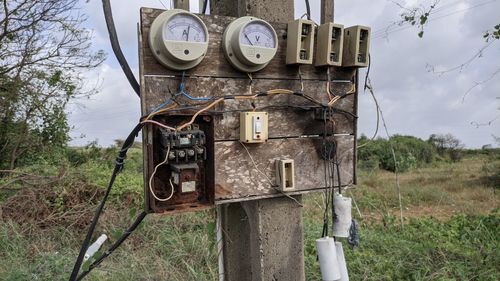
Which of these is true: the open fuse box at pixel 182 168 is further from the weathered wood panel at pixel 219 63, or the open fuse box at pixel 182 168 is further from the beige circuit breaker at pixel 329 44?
the beige circuit breaker at pixel 329 44

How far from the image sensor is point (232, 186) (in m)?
1.39

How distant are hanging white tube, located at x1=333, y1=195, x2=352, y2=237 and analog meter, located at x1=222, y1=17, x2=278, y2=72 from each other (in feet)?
1.90

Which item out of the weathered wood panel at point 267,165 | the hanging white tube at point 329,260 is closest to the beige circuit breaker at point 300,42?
the weathered wood panel at point 267,165

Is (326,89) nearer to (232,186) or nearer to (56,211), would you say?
(232,186)

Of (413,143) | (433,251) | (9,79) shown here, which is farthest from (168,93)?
(413,143)

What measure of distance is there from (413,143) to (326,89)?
48.8ft

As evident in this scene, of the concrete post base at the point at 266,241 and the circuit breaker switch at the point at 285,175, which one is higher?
the circuit breaker switch at the point at 285,175

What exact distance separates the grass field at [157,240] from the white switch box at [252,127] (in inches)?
23.1

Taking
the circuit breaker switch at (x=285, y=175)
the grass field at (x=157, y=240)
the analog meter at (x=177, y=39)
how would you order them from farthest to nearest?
the grass field at (x=157, y=240)
the circuit breaker switch at (x=285, y=175)
the analog meter at (x=177, y=39)

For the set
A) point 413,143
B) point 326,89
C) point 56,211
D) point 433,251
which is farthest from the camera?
point 413,143

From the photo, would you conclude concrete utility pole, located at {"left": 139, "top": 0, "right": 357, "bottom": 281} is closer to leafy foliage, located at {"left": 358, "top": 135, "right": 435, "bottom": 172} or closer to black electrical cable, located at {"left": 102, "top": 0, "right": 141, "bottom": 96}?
black electrical cable, located at {"left": 102, "top": 0, "right": 141, "bottom": 96}

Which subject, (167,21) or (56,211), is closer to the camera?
(167,21)

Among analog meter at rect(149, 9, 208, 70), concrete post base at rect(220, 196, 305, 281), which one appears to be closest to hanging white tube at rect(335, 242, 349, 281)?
concrete post base at rect(220, 196, 305, 281)

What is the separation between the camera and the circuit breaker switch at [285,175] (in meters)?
1.45
